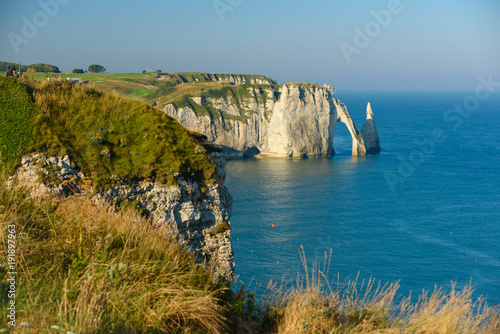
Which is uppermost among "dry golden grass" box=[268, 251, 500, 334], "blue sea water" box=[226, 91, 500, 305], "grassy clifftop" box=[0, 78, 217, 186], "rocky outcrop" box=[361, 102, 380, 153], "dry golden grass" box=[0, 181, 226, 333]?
"rocky outcrop" box=[361, 102, 380, 153]

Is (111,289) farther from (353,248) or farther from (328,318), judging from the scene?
(353,248)

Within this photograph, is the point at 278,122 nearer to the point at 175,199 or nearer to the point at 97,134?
the point at 175,199

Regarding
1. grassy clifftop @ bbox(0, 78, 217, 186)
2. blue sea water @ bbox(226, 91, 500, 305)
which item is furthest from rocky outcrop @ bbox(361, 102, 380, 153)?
grassy clifftop @ bbox(0, 78, 217, 186)

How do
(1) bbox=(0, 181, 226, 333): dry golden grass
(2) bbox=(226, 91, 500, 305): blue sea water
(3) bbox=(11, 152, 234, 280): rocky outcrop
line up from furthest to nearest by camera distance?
(2) bbox=(226, 91, 500, 305): blue sea water → (3) bbox=(11, 152, 234, 280): rocky outcrop → (1) bbox=(0, 181, 226, 333): dry golden grass

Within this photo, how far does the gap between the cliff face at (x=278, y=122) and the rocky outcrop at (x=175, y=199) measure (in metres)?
84.3

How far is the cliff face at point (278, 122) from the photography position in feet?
→ 319

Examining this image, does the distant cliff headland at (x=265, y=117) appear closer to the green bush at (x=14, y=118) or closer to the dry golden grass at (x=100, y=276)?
the green bush at (x=14, y=118)

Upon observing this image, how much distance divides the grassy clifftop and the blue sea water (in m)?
7.19

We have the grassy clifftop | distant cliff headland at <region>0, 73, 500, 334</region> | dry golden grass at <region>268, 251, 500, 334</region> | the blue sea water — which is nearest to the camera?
distant cliff headland at <region>0, 73, 500, 334</region>

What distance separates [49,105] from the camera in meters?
11.2

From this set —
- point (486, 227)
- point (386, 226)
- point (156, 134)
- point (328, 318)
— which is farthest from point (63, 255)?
point (486, 227)

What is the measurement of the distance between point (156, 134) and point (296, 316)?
26.3ft

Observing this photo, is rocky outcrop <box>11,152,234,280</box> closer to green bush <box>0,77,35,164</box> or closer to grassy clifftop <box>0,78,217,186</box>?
grassy clifftop <box>0,78,217,186</box>

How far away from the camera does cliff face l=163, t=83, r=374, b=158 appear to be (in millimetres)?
97188
